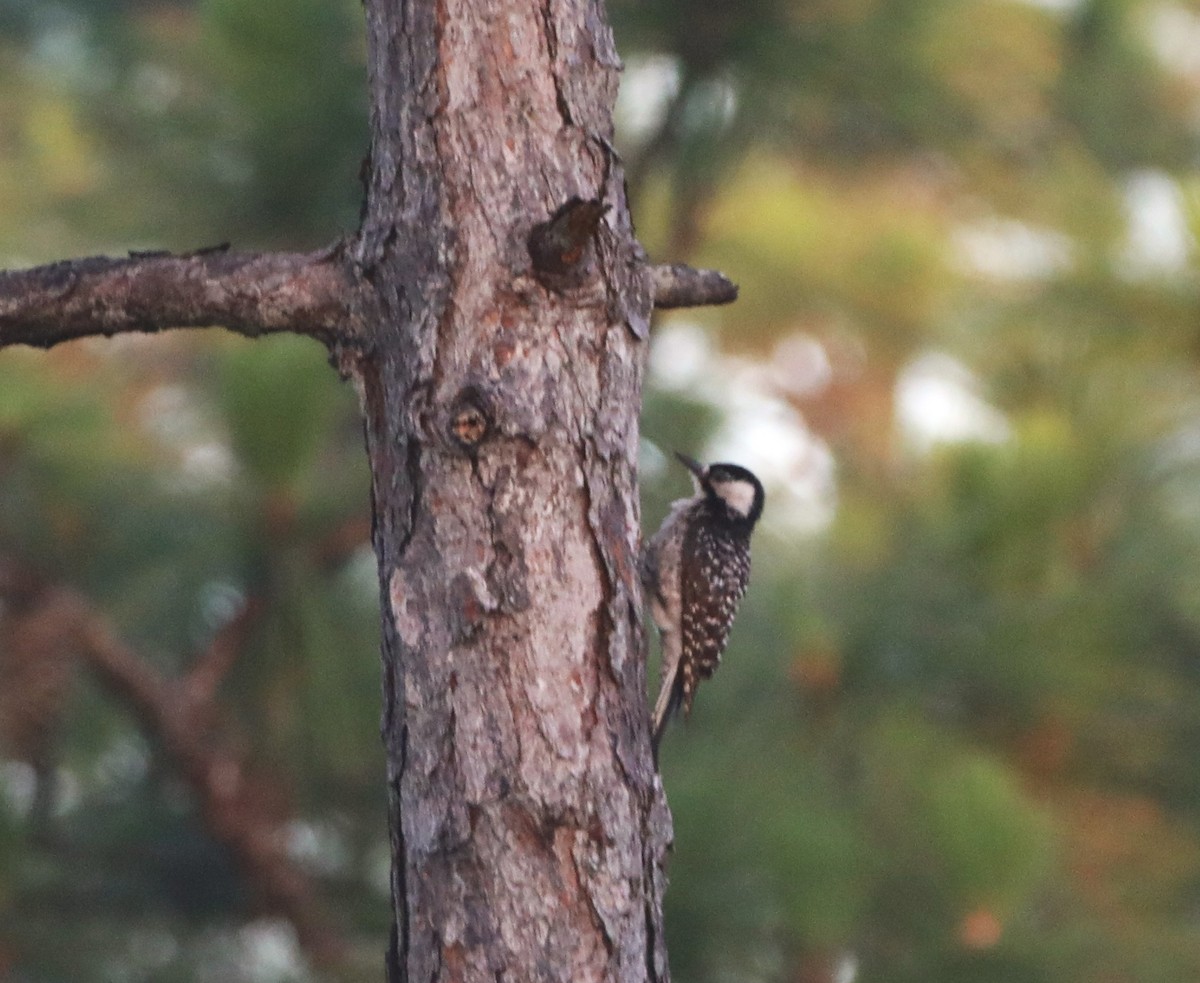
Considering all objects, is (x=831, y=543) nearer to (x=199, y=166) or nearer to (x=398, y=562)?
(x=199, y=166)

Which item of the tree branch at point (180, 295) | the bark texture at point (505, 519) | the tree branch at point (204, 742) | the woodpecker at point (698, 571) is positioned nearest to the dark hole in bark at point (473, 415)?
the bark texture at point (505, 519)

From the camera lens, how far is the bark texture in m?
2.43

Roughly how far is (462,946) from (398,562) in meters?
0.50

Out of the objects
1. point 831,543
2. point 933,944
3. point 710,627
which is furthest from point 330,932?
point 831,543

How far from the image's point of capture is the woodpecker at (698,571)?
4.77 meters

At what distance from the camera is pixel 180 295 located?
2580 millimetres

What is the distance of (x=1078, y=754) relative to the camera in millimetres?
4508

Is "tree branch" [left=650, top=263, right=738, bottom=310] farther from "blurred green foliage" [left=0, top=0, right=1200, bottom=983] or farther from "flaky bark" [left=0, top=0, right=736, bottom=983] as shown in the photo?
"blurred green foliage" [left=0, top=0, right=1200, bottom=983]

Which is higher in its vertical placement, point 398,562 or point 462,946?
point 398,562

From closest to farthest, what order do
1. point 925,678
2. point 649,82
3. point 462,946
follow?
1. point 462,946
2. point 925,678
3. point 649,82

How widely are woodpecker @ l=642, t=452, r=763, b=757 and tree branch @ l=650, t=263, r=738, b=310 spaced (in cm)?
199

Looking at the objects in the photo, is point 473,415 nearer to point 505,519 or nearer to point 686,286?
point 505,519

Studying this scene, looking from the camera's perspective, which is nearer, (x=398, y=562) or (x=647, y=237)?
(x=398, y=562)

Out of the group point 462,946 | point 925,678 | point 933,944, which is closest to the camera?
point 462,946
